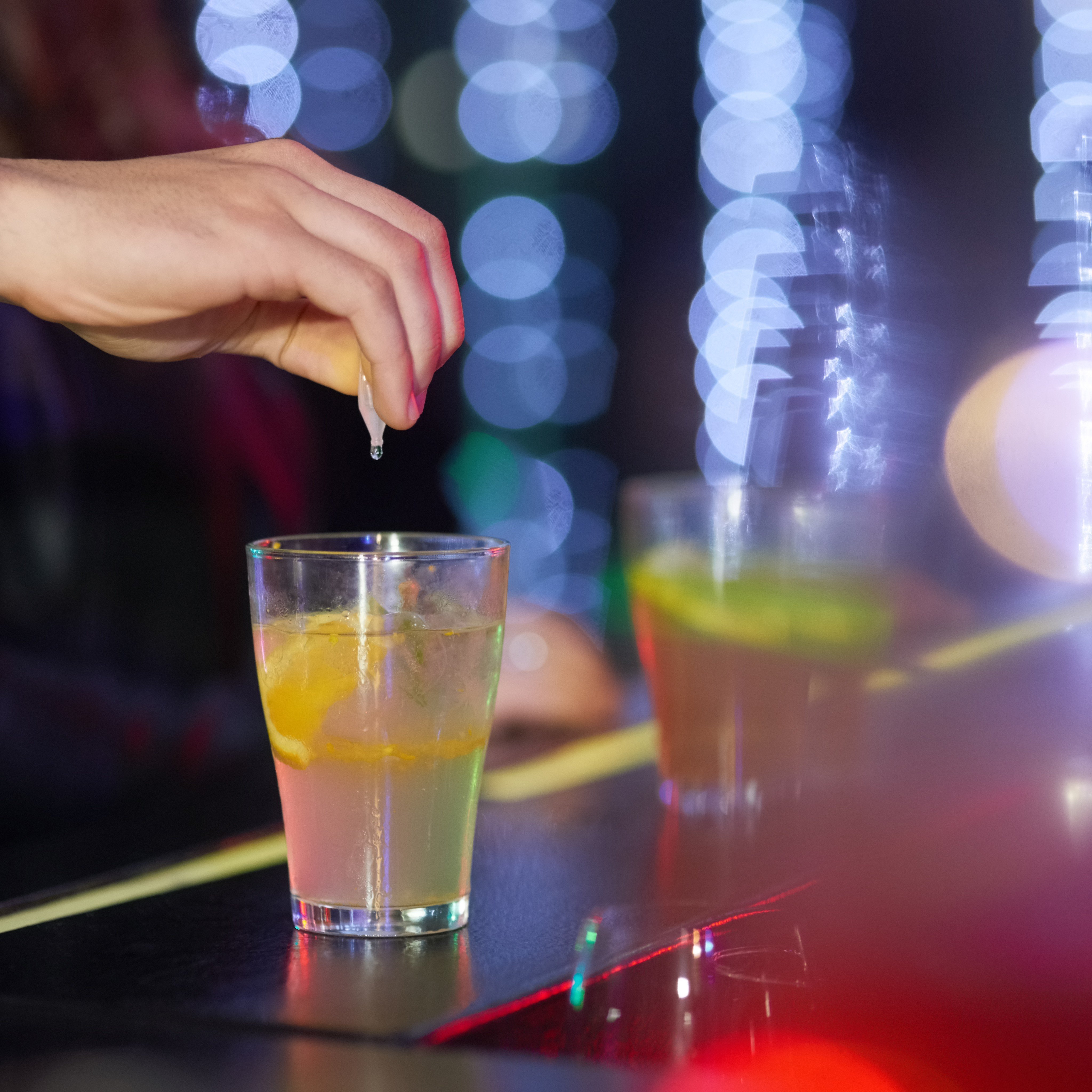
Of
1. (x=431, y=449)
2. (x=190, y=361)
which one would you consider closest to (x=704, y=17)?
(x=431, y=449)

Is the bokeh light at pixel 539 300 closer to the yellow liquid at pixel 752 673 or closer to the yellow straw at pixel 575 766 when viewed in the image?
the yellow straw at pixel 575 766

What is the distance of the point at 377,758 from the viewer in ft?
1.69

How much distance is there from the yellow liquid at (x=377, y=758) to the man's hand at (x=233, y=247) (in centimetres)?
11

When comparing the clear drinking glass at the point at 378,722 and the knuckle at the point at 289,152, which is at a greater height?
the knuckle at the point at 289,152

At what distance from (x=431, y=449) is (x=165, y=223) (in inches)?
52.7

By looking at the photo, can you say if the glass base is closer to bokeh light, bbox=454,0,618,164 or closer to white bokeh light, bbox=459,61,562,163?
bokeh light, bbox=454,0,618,164

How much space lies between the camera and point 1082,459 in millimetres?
794

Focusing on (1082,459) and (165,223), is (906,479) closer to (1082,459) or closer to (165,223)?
(1082,459)

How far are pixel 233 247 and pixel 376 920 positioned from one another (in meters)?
0.30

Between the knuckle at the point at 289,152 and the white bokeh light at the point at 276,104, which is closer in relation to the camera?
the knuckle at the point at 289,152

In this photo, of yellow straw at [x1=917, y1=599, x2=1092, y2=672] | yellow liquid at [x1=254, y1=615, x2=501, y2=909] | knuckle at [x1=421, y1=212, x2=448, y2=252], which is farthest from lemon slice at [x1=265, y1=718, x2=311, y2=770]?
yellow straw at [x1=917, y1=599, x2=1092, y2=672]

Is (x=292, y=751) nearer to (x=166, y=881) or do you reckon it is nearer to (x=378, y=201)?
(x=166, y=881)

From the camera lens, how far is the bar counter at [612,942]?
366 millimetres

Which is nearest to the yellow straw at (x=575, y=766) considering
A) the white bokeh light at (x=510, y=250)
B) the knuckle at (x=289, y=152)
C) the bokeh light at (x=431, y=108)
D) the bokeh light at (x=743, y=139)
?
the knuckle at (x=289, y=152)
